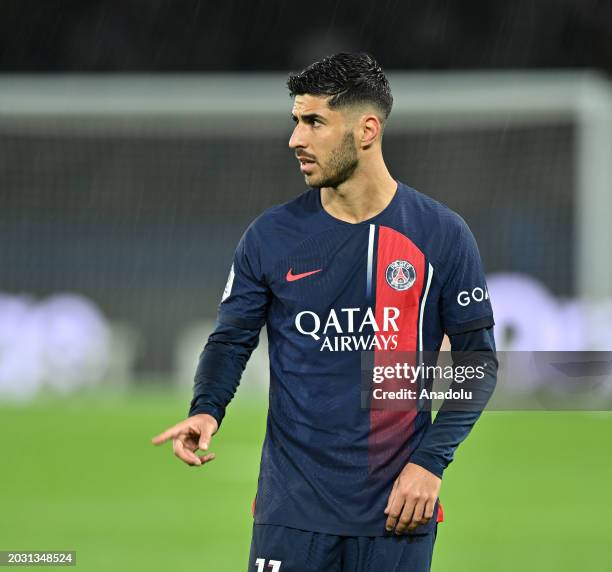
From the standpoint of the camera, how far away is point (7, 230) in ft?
66.1

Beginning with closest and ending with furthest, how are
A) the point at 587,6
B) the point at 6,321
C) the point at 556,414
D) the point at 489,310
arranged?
the point at 489,310, the point at 556,414, the point at 6,321, the point at 587,6

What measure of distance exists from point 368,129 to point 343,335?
0.55m

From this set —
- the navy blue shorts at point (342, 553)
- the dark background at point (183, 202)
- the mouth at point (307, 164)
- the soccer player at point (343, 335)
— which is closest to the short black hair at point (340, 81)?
the soccer player at point (343, 335)

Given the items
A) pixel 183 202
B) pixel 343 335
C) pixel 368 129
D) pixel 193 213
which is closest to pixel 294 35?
pixel 183 202

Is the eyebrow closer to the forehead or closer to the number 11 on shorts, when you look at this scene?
the forehead

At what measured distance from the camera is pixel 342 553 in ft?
10.9

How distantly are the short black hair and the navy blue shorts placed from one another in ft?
3.60

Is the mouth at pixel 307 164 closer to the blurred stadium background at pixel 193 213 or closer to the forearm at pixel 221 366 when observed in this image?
the forearm at pixel 221 366

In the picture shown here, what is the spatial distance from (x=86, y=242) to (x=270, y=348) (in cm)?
1760

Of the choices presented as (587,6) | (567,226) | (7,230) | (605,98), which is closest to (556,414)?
(567,226)

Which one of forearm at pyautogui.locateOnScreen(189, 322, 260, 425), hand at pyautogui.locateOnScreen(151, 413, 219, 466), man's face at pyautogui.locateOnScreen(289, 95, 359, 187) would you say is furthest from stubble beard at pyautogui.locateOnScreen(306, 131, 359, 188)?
hand at pyautogui.locateOnScreen(151, 413, 219, 466)

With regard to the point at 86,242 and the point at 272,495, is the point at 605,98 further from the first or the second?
the point at 272,495

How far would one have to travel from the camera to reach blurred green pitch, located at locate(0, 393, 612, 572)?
7191mm

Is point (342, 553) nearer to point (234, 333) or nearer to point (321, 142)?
point (234, 333)
